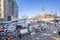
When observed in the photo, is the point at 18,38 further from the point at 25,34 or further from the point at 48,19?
the point at 48,19

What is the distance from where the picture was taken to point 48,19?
8320 millimetres

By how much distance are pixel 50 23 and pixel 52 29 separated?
1.30 feet

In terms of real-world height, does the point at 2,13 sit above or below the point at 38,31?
above

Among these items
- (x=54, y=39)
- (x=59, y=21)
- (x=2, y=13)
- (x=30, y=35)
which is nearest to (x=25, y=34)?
(x=30, y=35)

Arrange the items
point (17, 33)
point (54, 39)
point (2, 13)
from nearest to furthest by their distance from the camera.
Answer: point (54, 39) → point (17, 33) → point (2, 13)

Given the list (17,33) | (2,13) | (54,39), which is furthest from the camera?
(2,13)

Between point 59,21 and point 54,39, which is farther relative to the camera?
point 59,21

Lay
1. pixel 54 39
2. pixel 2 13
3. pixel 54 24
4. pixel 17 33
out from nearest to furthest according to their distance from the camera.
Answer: pixel 54 39
pixel 17 33
pixel 54 24
pixel 2 13

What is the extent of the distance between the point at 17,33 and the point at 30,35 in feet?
2.04

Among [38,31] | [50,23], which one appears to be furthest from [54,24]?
[38,31]

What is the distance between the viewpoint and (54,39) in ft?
21.7

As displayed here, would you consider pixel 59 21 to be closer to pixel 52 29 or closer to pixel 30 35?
pixel 52 29

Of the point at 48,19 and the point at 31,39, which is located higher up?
the point at 48,19

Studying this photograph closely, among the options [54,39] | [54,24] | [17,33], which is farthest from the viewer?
[54,24]
